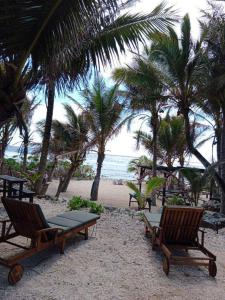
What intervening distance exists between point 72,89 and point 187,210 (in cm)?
284

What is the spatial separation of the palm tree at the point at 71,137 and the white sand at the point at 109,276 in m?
10.4

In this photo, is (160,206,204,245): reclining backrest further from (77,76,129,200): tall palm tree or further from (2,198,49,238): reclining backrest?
(77,76,129,200): tall palm tree

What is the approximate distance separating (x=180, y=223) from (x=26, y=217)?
94.7 inches

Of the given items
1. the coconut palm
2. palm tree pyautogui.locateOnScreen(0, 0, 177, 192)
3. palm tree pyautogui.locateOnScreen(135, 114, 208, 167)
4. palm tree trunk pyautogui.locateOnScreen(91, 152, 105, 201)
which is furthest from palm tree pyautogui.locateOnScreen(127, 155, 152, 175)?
palm tree pyautogui.locateOnScreen(0, 0, 177, 192)

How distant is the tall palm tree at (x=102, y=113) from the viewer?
13.5 metres

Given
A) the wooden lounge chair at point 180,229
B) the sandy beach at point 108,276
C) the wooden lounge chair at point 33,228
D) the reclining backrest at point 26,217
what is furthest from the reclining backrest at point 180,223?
the reclining backrest at point 26,217

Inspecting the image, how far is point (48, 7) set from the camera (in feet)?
10.9

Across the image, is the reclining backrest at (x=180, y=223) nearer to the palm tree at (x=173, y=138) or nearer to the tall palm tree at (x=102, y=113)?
the tall palm tree at (x=102, y=113)

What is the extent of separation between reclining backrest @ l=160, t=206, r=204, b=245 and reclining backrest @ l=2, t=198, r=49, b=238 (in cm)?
191

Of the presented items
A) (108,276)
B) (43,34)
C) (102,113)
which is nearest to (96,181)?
(102,113)

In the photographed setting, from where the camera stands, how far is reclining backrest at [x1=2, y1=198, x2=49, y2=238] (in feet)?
14.2

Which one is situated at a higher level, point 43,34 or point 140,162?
point 140,162

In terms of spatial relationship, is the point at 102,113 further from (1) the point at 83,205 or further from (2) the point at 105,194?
(1) the point at 83,205

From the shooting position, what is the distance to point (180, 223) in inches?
199
